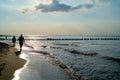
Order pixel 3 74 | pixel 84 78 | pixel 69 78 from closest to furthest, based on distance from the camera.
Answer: pixel 3 74, pixel 69 78, pixel 84 78

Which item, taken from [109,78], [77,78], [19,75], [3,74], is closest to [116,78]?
[109,78]

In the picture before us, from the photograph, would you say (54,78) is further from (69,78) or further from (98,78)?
(98,78)

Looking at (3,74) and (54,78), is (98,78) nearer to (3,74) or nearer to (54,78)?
(54,78)

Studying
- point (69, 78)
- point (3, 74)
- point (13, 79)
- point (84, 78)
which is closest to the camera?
point (13, 79)

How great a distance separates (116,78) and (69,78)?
360 centimetres

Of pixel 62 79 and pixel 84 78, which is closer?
pixel 62 79

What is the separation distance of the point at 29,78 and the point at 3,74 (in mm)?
1561

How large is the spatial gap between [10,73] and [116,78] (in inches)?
276

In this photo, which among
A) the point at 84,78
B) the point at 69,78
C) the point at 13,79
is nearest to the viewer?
the point at 13,79

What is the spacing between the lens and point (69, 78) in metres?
13.1

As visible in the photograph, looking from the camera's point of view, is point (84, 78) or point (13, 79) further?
point (84, 78)

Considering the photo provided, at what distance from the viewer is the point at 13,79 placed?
1133 cm

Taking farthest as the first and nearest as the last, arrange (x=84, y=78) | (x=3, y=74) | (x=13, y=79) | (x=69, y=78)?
(x=84, y=78) → (x=69, y=78) → (x=3, y=74) → (x=13, y=79)

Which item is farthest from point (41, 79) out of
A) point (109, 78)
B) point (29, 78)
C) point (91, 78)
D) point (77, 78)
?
point (109, 78)
